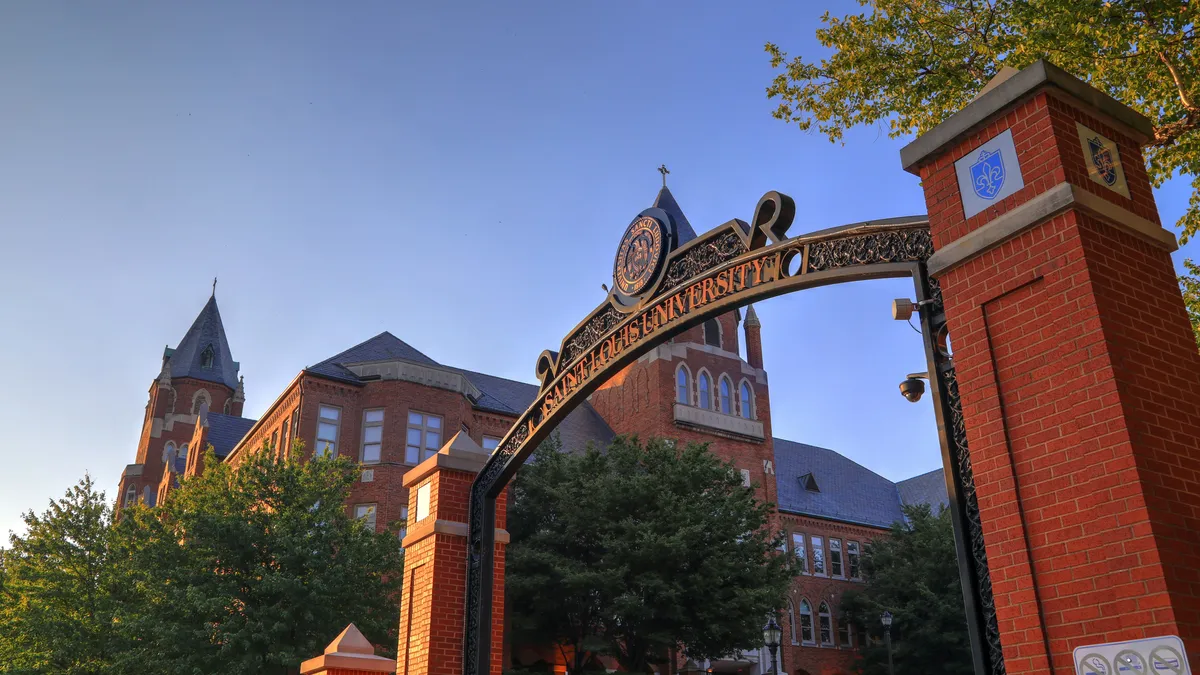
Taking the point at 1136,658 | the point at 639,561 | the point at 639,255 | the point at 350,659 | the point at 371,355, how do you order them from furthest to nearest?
the point at 371,355
the point at 639,561
the point at 350,659
the point at 639,255
the point at 1136,658

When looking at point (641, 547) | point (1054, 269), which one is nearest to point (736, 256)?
point (1054, 269)

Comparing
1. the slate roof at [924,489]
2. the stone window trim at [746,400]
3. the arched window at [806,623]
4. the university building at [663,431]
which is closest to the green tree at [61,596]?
the university building at [663,431]

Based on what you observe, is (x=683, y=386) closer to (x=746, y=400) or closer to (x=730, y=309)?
(x=746, y=400)

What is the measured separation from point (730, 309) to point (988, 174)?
2.43m

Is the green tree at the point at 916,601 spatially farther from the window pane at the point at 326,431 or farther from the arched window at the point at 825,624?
the window pane at the point at 326,431

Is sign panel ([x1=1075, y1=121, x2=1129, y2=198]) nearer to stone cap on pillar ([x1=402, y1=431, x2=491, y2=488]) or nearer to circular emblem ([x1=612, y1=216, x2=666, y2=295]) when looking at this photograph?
circular emblem ([x1=612, y1=216, x2=666, y2=295])

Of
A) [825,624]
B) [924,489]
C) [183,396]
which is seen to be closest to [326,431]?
[825,624]

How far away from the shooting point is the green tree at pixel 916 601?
38188 mm

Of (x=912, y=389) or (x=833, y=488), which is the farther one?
(x=833, y=488)

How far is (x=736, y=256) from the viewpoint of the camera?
7754 mm

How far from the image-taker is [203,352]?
7319 cm

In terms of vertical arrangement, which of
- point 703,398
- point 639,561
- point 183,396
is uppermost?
point 183,396

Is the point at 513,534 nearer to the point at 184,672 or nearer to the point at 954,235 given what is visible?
the point at 184,672

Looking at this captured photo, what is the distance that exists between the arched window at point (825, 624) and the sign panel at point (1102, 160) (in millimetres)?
42671
